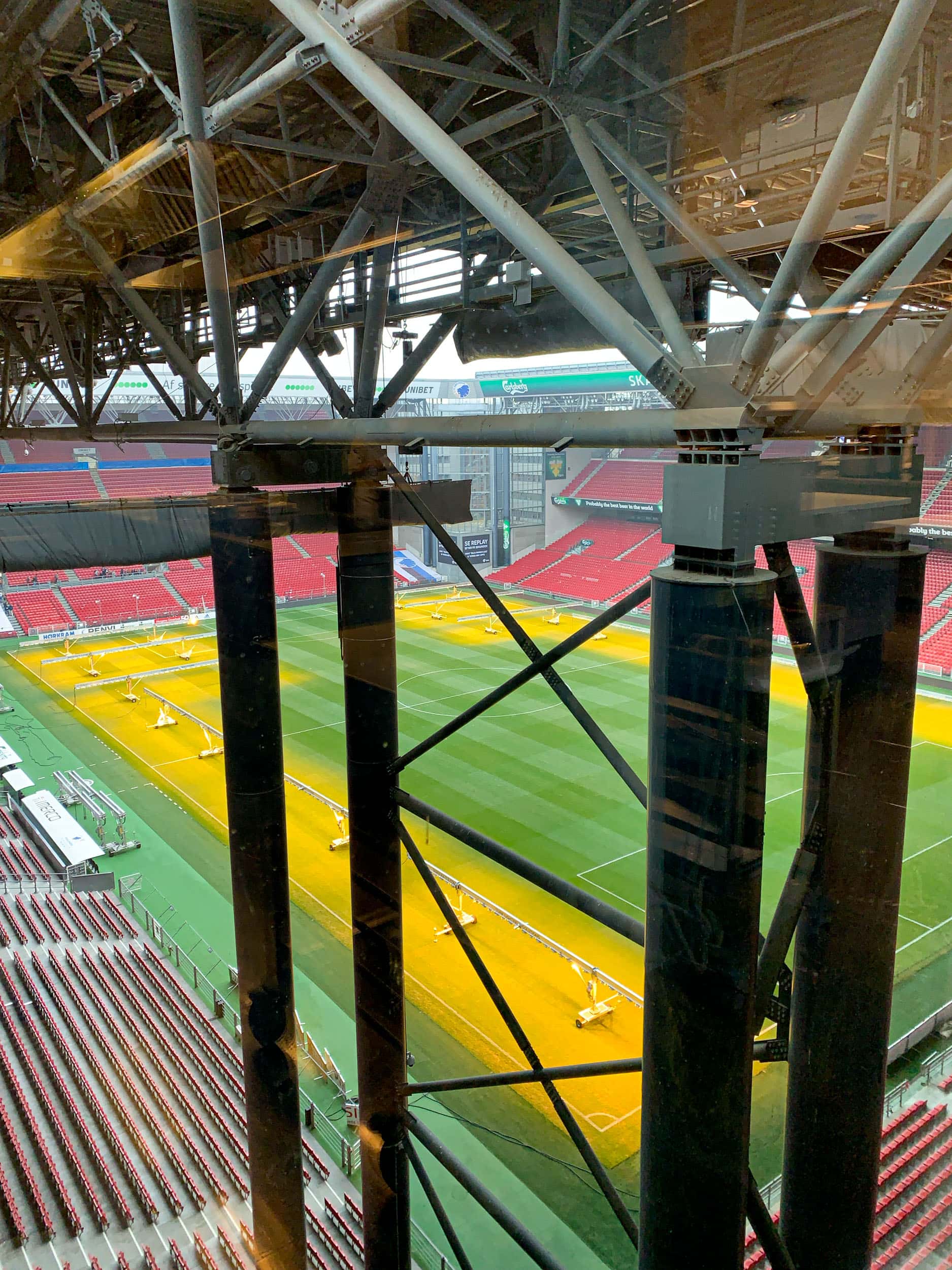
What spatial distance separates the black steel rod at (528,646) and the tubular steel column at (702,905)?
48 cm

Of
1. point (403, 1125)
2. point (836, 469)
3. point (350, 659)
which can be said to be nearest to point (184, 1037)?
point (403, 1125)

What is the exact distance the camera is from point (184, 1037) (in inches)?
325

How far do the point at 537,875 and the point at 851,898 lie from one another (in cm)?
94

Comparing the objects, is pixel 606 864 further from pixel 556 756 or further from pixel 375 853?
pixel 375 853

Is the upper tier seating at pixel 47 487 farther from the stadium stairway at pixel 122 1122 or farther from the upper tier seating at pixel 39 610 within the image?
the upper tier seating at pixel 39 610

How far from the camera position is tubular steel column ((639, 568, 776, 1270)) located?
1.23 meters

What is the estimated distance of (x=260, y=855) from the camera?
3111 millimetres

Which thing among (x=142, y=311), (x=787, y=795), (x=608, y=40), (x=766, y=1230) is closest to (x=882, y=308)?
(x=608, y=40)

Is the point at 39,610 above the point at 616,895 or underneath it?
above

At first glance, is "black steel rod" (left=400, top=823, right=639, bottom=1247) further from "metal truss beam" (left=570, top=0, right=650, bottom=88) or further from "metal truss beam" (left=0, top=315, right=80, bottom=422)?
"metal truss beam" (left=0, top=315, right=80, bottom=422)

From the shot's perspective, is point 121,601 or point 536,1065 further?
point 121,601

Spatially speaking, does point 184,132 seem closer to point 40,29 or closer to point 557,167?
point 40,29

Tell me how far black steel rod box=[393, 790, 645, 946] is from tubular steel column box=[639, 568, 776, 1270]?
1.19 ft

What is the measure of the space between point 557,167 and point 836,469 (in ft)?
4.62
